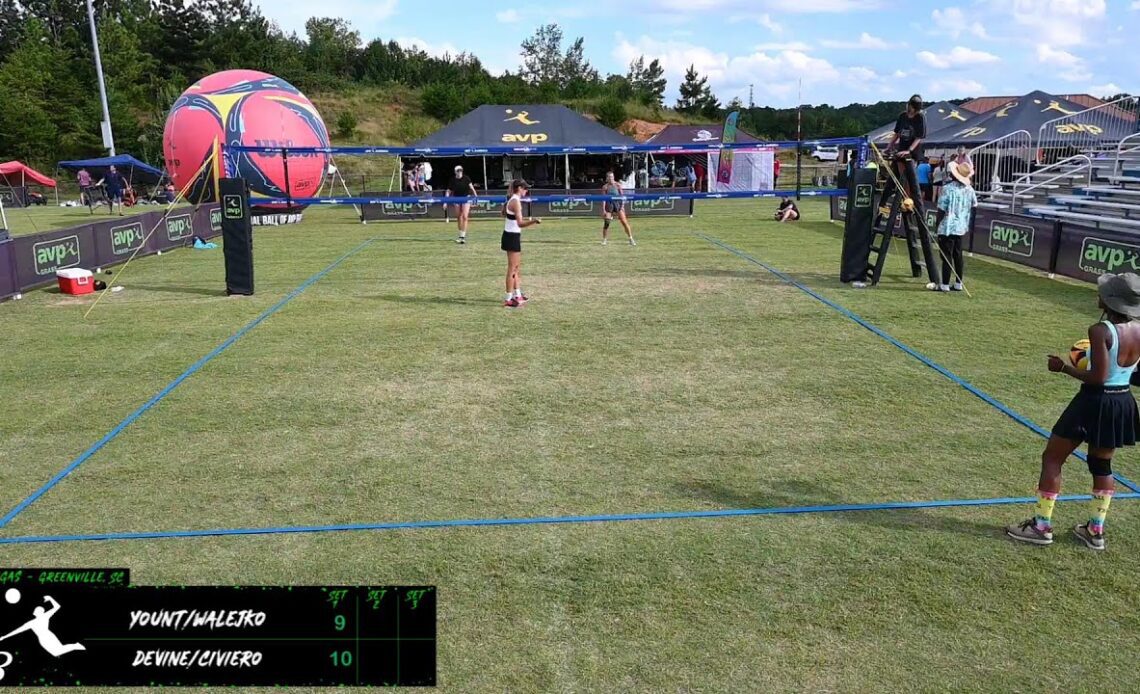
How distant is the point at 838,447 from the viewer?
6.48 meters

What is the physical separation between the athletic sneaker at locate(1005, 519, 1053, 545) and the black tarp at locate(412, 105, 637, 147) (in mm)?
27617

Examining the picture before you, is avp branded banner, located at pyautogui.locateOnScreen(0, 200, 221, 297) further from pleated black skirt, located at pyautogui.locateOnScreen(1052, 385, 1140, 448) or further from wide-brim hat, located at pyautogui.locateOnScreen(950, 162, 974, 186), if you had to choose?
pleated black skirt, located at pyautogui.locateOnScreen(1052, 385, 1140, 448)

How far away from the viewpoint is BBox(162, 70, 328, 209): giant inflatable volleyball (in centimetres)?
2617

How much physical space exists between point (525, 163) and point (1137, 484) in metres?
31.6

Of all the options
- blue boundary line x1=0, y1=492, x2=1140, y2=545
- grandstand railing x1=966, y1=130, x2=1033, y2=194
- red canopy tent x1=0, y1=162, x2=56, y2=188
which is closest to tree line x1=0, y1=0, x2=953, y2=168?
red canopy tent x1=0, y1=162, x2=56, y2=188

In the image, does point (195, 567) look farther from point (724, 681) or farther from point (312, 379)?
point (312, 379)

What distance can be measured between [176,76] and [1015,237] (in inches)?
2530

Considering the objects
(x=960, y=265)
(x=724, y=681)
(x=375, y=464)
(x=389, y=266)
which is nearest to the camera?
(x=724, y=681)

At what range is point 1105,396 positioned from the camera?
4.42 metres

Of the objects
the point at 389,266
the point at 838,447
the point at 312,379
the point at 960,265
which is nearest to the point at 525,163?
the point at 389,266
